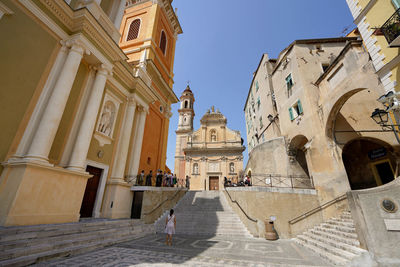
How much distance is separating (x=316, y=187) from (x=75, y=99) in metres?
13.5

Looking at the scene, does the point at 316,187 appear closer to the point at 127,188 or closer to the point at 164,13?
the point at 127,188

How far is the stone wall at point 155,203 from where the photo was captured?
9.24 meters

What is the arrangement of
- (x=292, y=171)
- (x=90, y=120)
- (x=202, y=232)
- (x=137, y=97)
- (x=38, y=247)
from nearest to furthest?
(x=38, y=247)
(x=90, y=120)
(x=202, y=232)
(x=137, y=97)
(x=292, y=171)

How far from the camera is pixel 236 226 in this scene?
9031 mm

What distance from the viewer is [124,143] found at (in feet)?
33.8

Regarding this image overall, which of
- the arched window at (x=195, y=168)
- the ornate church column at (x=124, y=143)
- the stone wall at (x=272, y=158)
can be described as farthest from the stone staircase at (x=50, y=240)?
the arched window at (x=195, y=168)

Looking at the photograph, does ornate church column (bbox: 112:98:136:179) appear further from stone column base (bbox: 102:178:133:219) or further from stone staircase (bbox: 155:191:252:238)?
stone staircase (bbox: 155:191:252:238)

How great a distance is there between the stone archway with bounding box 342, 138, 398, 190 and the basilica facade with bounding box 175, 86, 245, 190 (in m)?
15.4

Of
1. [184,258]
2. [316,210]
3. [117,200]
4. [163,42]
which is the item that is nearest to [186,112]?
[163,42]

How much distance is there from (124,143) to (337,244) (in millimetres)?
10515

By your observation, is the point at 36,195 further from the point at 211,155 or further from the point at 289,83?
the point at 211,155

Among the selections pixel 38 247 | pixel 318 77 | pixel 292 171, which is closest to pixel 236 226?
pixel 292 171

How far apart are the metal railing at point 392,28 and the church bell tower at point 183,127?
2598 cm

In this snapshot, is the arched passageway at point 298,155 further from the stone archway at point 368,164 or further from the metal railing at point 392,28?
the metal railing at point 392,28
